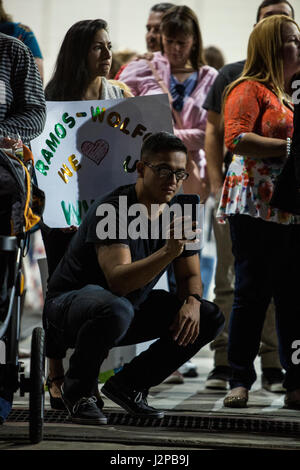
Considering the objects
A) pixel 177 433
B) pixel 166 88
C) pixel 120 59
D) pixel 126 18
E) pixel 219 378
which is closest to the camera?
pixel 177 433

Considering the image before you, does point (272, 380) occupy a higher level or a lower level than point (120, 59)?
lower

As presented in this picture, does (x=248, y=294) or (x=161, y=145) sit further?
(x=248, y=294)

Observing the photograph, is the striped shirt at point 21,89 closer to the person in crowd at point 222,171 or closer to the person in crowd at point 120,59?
the person in crowd at point 222,171

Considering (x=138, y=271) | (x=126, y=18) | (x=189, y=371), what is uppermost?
(x=126, y=18)

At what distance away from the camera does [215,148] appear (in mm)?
3811

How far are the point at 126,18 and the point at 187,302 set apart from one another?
5615mm

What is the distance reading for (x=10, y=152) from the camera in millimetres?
2574

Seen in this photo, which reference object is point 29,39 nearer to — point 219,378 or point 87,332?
point 87,332

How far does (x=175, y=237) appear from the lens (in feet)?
8.79

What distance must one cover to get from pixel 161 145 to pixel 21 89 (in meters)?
0.52

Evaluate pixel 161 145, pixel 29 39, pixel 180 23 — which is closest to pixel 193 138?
pixel 180 23

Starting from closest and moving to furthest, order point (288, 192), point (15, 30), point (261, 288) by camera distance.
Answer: point (288, 192) → point (261, 288) → point (15, 30)

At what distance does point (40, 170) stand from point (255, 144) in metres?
0.83

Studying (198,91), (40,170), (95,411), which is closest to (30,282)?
(198,91)
